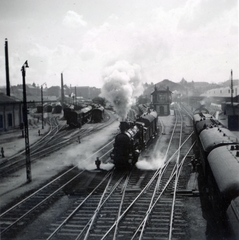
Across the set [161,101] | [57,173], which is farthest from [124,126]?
[161,101]

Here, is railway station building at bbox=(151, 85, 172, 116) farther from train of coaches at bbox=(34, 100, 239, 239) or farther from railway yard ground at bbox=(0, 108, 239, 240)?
train of coaches at bbox=(34, 100, 239, 239)

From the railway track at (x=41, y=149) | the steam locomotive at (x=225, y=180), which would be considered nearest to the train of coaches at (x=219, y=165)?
the steam locomotive at (x=225, y=180)

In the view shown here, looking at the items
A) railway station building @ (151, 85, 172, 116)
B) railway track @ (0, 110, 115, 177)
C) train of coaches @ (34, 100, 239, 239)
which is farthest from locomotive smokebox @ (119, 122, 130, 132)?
railway station building @ (151, 85, 172, 116)

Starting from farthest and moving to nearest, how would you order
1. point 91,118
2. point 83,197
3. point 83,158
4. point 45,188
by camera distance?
point 91,118 < point 83,158 < point 45,188 < point 83,197

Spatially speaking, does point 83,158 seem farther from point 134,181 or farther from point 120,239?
point 120,239

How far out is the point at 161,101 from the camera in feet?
216

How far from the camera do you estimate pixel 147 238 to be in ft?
34.3

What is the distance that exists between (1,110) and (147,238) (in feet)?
110

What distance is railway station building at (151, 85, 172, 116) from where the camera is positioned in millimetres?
64562

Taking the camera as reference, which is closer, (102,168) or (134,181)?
(134,181)

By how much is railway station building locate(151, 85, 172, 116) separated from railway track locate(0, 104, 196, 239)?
4486 cm

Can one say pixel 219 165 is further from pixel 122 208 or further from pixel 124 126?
pixel 124 126

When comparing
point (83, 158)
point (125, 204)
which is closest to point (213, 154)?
point (125, 204)

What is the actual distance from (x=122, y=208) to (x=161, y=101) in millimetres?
54096
